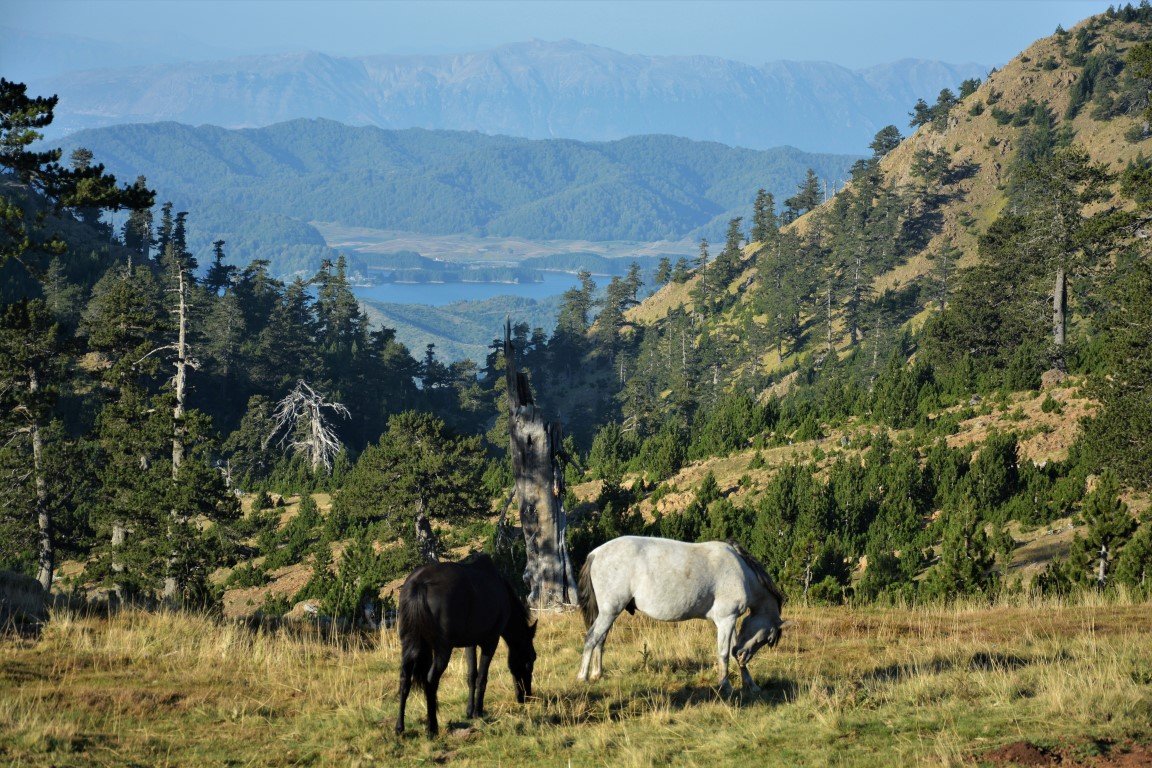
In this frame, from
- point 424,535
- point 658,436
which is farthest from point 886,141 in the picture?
point 424,535

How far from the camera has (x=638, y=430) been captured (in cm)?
9000

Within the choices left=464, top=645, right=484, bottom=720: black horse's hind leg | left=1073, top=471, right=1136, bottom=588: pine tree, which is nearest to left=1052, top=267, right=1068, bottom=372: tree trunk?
left=1073, top=471, right=1136, bottom=588: pine tree

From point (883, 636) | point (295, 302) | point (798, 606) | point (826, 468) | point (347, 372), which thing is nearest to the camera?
point (883, 636)

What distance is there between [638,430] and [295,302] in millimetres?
45593

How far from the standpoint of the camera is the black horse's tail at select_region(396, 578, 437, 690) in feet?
30.7

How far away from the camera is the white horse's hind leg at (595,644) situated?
10953mm

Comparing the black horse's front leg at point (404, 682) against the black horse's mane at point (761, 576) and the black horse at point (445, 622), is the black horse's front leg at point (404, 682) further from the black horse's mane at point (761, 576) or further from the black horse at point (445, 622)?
the black horse's mane at point (761, 576)

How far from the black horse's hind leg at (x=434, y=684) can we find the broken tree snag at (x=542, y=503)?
8848 mm

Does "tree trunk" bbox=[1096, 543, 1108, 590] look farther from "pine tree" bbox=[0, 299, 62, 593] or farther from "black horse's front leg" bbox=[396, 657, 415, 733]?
"pine tree" bbox=[0, 299, 62, 593]

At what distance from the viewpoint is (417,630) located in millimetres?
9383

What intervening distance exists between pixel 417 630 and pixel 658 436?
197 feet

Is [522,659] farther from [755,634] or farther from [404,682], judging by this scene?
[755,634]

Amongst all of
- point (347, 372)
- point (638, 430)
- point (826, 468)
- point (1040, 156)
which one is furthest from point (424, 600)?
point (1040, 156)

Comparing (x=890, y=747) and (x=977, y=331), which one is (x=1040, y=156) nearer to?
(x=977, y=331)
